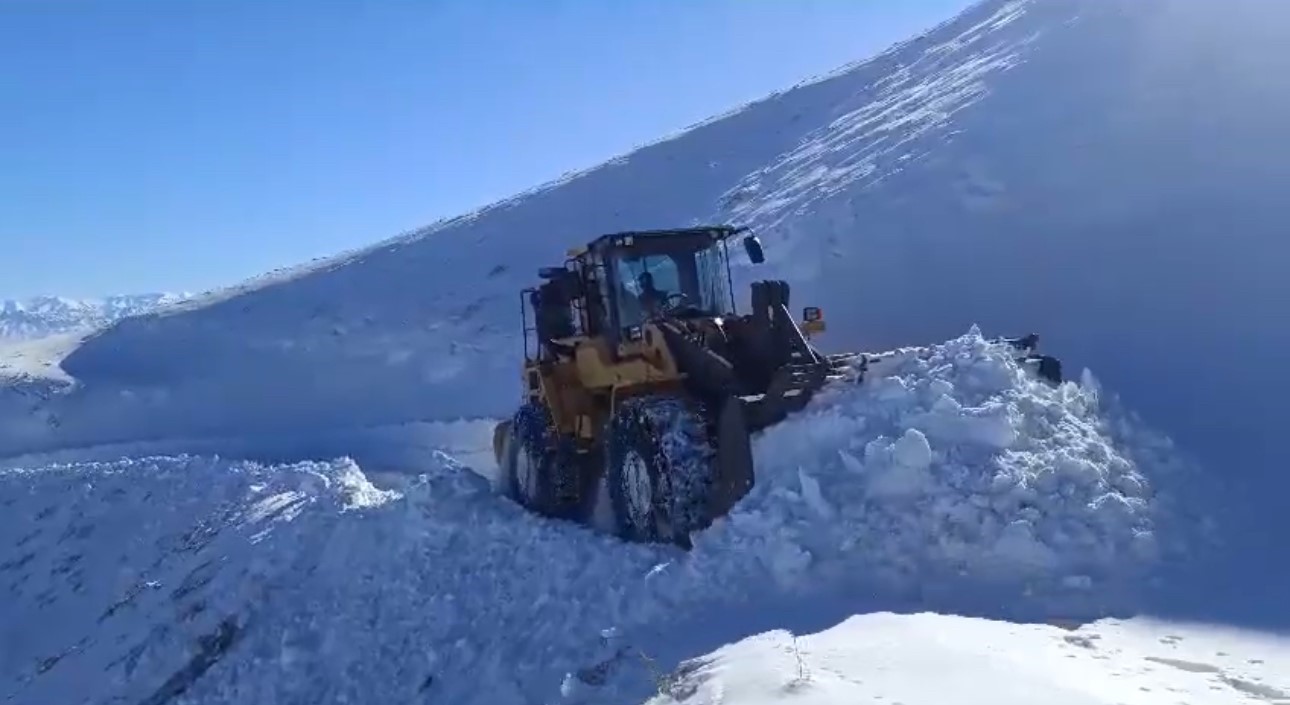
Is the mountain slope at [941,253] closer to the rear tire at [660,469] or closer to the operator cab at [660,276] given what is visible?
the rear tire at [660,469]

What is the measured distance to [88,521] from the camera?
15.9 m

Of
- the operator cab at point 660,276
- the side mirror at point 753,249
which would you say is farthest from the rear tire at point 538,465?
the side mirror at point 753,249

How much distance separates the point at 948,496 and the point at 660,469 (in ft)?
7.50

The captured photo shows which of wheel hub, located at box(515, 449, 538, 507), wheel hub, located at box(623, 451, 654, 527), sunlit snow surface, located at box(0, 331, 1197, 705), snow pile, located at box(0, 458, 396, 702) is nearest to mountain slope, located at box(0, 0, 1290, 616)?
sunlit snow surface, located at box(0, 331, 1197, 705)

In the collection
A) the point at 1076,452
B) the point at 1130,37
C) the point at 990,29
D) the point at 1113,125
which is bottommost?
the point at 1076,452

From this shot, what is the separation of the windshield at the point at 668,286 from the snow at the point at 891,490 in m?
2.22

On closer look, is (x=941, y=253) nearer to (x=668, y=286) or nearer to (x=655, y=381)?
(x=668, y=286)

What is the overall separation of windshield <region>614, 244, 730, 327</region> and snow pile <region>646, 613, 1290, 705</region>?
4.89 meters

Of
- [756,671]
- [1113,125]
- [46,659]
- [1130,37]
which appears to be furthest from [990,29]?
[756,671]

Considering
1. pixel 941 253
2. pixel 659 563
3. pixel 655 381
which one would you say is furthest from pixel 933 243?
pixel 659 563

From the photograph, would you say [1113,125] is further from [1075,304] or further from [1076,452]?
[1076,452]

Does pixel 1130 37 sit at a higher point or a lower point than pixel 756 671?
higher

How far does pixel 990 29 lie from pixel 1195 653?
3265cm

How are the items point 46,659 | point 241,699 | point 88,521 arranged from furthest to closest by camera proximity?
1. point 88,521
2. point 46,659
3. point 241,699
